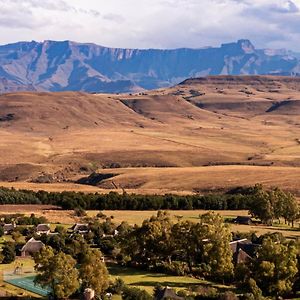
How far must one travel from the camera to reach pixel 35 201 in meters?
105

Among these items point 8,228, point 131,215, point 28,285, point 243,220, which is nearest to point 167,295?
point 28,285

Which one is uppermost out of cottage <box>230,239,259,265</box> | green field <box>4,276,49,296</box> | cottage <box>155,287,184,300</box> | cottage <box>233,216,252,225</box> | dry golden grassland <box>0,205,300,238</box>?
cottage <box>155,287,184,300</box>

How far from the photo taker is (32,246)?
2660 inches

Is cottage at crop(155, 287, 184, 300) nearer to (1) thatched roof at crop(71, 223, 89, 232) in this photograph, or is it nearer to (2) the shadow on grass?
(2) the shadow on grass

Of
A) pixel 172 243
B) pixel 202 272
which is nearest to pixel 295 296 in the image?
pixel 202 272

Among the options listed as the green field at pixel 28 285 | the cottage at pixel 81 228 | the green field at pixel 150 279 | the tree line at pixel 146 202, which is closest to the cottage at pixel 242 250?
the green field at pixel 150 279

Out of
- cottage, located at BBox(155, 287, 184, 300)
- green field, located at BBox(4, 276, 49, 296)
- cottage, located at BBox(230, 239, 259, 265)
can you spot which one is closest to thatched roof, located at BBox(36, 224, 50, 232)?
green field, located at BBox(4, 276, 49, 296)

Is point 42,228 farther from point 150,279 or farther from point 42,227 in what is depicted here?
point 150,279

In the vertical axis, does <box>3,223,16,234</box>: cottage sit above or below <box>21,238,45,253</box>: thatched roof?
below

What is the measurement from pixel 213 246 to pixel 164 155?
391ft

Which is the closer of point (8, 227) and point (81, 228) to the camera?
point (81, 228)

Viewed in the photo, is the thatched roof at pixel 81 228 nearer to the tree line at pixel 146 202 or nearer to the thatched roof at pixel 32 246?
the thatched roof at pixel 32 246

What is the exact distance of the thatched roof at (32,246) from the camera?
220ft

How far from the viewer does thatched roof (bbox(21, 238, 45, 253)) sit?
2640 inches
